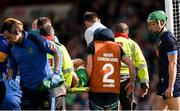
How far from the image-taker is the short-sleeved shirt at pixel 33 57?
11.4 m

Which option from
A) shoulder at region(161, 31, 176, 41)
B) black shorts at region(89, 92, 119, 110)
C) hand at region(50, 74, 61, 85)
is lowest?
black shorts at region(89, 92, 119, 110)

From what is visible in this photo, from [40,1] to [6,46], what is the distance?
1333 cm

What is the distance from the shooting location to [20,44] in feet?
37.6

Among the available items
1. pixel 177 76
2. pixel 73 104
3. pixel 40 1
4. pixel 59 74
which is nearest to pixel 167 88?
pixel 177 76

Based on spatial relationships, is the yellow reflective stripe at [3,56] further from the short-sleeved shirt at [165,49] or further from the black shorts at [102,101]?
the short-sleeved shirt at [165,49]

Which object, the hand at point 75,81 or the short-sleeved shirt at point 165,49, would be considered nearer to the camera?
the short-sleeved shirt at point 165,49

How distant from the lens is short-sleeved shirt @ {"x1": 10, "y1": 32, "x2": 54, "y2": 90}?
11430 mm

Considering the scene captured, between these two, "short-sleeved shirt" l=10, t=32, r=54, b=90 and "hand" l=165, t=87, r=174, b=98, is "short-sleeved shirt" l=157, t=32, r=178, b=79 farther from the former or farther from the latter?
"short-sleeved shirt" l=10, t=32, r=54, b=90

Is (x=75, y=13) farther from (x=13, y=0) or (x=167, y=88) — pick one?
(x=167, y=88)

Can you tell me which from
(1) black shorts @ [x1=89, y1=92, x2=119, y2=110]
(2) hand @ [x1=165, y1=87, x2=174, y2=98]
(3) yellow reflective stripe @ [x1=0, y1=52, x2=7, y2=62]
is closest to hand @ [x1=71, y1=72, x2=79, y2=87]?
(1) black shorts @ [x1=89, y1=92, x2=119, y2=110]

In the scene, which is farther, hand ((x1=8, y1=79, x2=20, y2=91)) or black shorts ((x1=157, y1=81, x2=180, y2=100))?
black shorts ((x1=157, y1=81, x2=180, y2=100))

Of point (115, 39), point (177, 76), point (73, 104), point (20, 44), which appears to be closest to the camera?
point (20, 44)

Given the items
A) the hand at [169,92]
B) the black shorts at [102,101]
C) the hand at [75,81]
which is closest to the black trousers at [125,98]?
the hand at [75,81]

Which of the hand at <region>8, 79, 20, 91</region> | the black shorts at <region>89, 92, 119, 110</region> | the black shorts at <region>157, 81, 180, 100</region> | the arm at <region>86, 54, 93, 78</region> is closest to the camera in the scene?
the hand at <region>8, 79, 20, 91</region>
